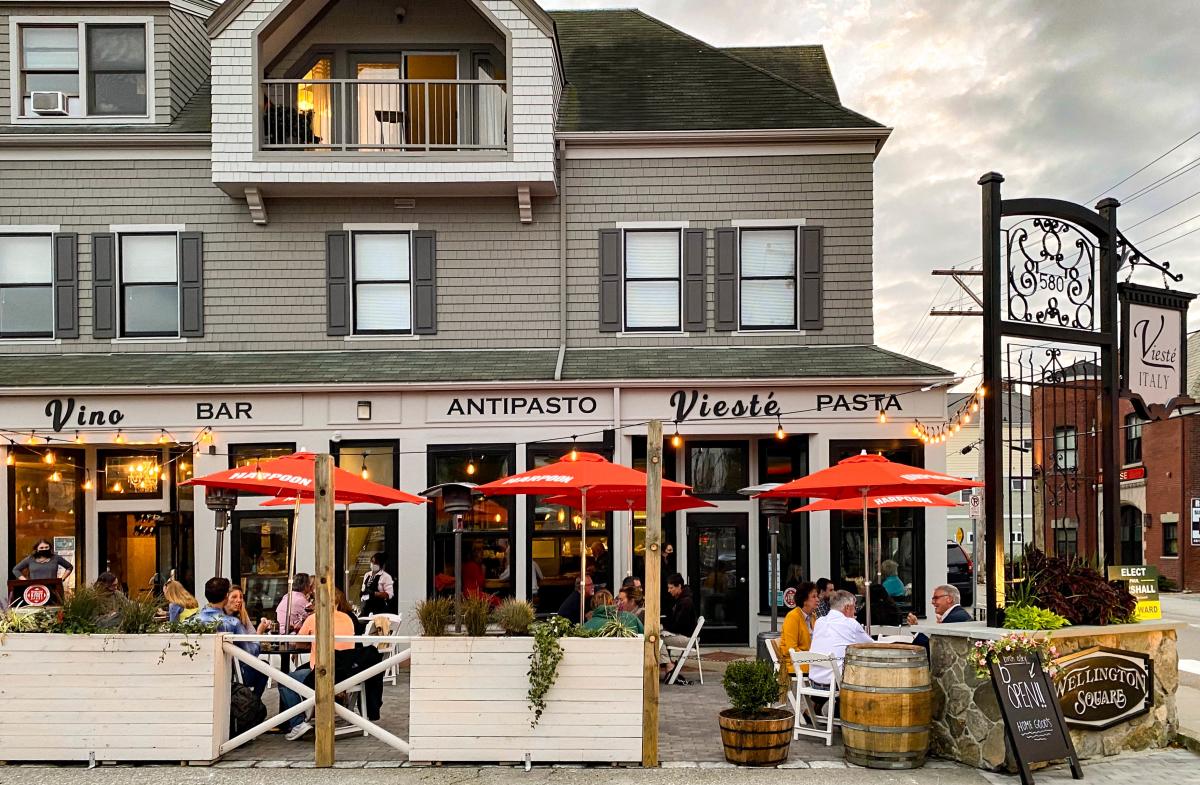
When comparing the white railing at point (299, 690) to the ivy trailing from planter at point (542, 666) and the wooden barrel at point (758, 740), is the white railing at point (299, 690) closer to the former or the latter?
the ivy trailing from planter at point (542, 666)

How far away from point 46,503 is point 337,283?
558cm

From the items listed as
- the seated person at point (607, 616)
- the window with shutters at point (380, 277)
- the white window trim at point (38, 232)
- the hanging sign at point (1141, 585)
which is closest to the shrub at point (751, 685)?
the seated person at point (607, 616)

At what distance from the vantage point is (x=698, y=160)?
1585cm

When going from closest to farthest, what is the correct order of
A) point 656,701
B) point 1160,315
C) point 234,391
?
point 656,701, point 1160,315, point 234,391

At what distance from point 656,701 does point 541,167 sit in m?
8.71

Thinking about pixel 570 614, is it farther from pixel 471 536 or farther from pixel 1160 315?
pixel 1160 315

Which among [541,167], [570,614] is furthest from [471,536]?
[541,167]

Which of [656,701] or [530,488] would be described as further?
[530,488]

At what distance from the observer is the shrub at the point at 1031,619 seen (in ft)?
28.9

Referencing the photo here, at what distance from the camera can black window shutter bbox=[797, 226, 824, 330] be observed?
15727 millimetres

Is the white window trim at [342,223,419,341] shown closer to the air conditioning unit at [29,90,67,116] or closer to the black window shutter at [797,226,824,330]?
the air conditioning unit at [29,90,67,116]

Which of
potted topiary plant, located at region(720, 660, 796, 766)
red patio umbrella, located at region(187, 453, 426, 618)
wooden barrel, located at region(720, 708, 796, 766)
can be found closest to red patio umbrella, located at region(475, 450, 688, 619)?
red patio umbrella, located at region(187, 453, 426, 618)

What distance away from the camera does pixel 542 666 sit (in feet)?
27.6

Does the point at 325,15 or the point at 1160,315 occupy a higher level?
the point at 325,15
